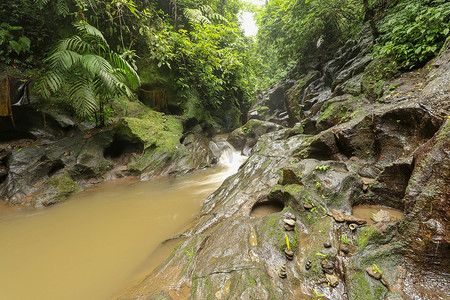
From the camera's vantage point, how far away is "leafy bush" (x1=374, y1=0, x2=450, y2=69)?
131 inches

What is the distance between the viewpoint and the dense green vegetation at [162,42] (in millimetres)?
4095

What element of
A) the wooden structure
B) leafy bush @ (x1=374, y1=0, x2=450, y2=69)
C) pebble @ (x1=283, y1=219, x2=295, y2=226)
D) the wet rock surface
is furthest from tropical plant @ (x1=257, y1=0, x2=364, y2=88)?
the wooden structure

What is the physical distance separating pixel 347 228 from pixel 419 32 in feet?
15.2

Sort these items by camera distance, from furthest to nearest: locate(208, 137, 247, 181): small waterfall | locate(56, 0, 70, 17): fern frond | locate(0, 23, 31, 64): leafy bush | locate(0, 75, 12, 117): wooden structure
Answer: locate(208, 137, 247, 181): small waterfall, locate(56, 0, 70, 17): fern frond, locate(0, 23, 31, 64): leafy bush, locate(0, 75, 12, 117): wooden structure

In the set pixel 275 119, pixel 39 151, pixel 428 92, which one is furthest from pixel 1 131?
pixel 275 119

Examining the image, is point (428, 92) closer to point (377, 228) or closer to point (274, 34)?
point (377, 228)

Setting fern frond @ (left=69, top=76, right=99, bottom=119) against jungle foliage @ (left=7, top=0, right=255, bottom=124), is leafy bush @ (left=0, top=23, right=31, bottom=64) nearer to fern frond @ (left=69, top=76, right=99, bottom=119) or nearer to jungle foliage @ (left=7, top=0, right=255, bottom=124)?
jungle foliage @ (left=7, top=0, right=255, bottom=124)

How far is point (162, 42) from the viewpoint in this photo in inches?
286

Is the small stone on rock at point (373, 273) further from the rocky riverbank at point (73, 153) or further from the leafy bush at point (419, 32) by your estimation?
the rocky riverbank at point (73, 153)

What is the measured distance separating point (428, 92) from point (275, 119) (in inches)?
412

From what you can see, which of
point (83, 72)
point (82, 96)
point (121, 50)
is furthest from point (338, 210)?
point (121, 50)

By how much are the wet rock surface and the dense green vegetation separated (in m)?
1.39

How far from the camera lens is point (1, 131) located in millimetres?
5285

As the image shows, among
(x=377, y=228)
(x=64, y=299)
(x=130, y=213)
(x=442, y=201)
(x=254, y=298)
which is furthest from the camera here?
(x=130, y=213)
